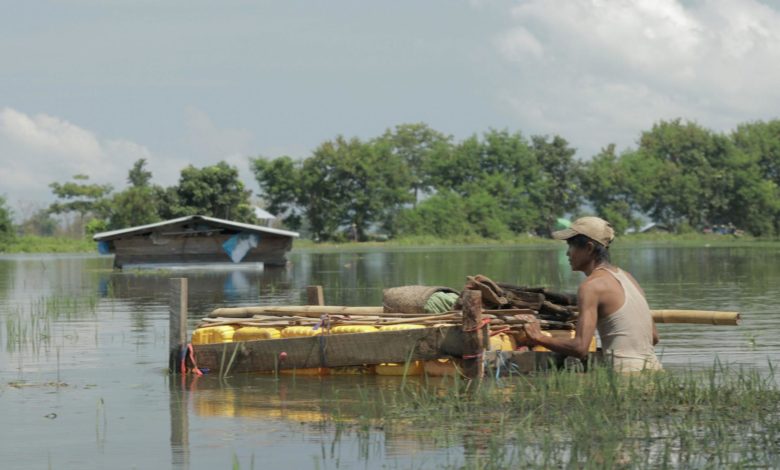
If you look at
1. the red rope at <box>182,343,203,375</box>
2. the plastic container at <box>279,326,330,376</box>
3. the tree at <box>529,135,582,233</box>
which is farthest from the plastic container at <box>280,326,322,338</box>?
the tree at <box>529,135,582,233</box>

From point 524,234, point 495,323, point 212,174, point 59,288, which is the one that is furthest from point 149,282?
point 524,234

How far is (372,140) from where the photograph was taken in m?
104

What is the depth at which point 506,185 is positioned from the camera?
100000 mm

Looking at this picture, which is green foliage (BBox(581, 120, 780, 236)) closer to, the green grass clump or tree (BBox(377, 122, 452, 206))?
tree (BBox(377, 122, 452, 206))

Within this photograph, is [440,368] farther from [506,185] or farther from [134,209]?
[506,185]

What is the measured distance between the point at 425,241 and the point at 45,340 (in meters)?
75.6

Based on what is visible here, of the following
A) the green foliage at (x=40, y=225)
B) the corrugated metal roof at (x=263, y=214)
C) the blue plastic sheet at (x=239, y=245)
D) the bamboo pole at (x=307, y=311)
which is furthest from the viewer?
the green foliage at (x=40, y=225)

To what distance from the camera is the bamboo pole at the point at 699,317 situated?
10766mm


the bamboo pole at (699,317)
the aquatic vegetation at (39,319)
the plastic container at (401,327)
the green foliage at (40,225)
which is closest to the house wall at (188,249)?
the aquatic vegetation at (39,319)

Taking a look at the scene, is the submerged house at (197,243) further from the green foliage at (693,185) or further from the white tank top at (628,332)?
the green foliage at (693,185)

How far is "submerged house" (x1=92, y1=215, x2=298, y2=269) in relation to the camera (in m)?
44.1

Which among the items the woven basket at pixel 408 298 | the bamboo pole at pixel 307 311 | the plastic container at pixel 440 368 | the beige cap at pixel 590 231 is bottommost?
the plastic container at pixel 440 368

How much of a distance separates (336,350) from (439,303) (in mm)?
1043

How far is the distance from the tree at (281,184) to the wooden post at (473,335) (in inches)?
3361
